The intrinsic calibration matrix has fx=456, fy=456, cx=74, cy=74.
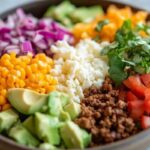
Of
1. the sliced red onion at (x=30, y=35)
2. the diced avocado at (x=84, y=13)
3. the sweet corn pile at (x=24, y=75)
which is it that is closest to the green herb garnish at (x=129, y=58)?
the sweet corn pile at (x=24, y=75)

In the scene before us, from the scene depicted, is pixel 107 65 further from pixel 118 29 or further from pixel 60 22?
pixel 60 22

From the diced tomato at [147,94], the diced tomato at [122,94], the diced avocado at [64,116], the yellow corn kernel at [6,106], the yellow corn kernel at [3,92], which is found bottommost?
the diced tomato at [122,94]

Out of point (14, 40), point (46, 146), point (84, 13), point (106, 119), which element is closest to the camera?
point (46, 146)

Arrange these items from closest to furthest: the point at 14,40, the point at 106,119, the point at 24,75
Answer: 1. the point at 106,119
2. the point at 24,75
3. the point at 14,40

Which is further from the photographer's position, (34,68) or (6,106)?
(34,68)

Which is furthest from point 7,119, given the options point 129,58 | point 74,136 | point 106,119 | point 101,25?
point 101,25

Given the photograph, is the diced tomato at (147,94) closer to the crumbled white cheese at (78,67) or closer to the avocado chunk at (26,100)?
the crumbled white cheese at (78,67)

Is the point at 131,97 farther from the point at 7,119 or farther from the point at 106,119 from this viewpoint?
the point at 7,119
